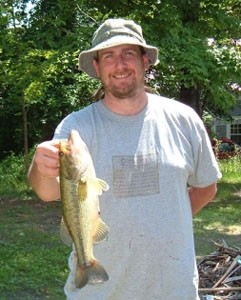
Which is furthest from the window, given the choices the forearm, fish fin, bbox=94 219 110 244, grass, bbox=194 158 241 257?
fish fin, bbox=94 219 110 244

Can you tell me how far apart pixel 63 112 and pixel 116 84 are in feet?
46.6

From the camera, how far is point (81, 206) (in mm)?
2129

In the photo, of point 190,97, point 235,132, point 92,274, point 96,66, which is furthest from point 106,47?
point 235,132

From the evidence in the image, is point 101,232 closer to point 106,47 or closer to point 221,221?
point 106,47

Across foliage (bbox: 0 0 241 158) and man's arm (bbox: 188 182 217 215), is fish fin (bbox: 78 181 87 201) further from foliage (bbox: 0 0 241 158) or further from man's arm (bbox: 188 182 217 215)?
foliage (bbox: 0 0 241 158)

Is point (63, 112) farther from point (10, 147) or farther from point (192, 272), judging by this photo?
point (192, 272)

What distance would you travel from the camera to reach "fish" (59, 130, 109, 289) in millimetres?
2025

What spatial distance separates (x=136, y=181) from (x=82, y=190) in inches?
17.8

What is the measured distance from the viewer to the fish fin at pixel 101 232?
224cm

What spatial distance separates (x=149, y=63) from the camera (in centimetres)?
284

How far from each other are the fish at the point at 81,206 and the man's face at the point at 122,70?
447 mm

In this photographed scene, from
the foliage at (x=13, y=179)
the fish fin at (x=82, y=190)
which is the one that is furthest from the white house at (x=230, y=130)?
the fish fin at (x=82, y=190)

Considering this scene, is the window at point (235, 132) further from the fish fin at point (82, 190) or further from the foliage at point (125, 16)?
the fish fin at point (82, 190)

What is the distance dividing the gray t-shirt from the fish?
175 mm
